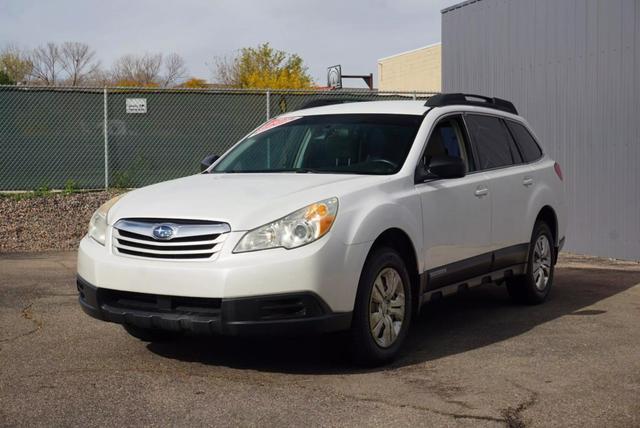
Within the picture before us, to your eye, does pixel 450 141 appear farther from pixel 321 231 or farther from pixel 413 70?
pixel 413 70

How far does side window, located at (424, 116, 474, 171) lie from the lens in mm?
6973

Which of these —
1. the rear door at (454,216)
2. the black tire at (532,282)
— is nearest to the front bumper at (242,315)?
the rear door at (454,216)

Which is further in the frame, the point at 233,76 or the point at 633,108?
the point at 233,76

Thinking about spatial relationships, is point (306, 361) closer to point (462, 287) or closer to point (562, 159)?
point (462, 287)

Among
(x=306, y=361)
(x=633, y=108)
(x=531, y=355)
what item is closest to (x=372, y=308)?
(x=306, y=361)

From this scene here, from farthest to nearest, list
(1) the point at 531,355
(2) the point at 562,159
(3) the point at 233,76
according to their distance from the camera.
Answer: (3) the point at 233,76, (2) the point at 562,159, (1) the point at 531,355

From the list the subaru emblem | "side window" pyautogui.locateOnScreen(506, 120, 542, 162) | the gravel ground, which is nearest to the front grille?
the subaru emblem

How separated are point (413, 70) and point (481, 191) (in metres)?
33.5

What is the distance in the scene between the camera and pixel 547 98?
1339 cm

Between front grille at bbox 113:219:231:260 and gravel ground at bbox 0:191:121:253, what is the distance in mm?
7560

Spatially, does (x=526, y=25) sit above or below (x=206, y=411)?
above

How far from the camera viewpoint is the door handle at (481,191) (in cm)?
722

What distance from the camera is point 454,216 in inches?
271

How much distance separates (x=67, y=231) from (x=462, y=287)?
27.2 feet
